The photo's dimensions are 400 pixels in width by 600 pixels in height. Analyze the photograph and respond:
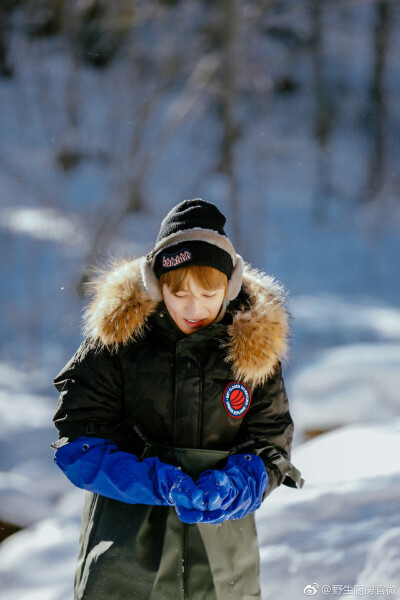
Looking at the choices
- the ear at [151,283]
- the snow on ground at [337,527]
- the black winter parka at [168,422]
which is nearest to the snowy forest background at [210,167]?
the snow on ground at [337,527]

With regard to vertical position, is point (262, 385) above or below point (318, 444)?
below

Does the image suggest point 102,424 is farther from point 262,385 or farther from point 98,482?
point 262,385

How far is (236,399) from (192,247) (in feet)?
1.07

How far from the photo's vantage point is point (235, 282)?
4.40 ft

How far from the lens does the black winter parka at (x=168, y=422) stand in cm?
124

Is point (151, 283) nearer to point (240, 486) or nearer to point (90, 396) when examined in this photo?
point (90, 396)

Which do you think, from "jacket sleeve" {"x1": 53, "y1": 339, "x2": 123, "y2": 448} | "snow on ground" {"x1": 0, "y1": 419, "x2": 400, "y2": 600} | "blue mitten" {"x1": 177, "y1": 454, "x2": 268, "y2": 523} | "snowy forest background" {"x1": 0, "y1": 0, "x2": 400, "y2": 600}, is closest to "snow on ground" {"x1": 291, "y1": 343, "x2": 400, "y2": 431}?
"snowy forest background" {"x1": 0, "y1": 0, "x2": 400, "y2": 600}

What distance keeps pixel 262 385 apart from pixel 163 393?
0.70 ft

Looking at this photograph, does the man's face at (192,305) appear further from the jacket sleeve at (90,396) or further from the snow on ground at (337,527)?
the snow on ground at (337,527)

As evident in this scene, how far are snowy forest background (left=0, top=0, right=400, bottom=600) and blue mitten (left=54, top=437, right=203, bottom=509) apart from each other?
2.39m

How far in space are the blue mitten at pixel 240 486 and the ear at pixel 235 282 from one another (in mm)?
337

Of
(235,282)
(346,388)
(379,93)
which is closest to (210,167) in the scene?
(379,93)

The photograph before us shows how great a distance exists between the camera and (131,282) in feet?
4.50

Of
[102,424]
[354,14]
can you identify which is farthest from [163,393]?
[354,14]
